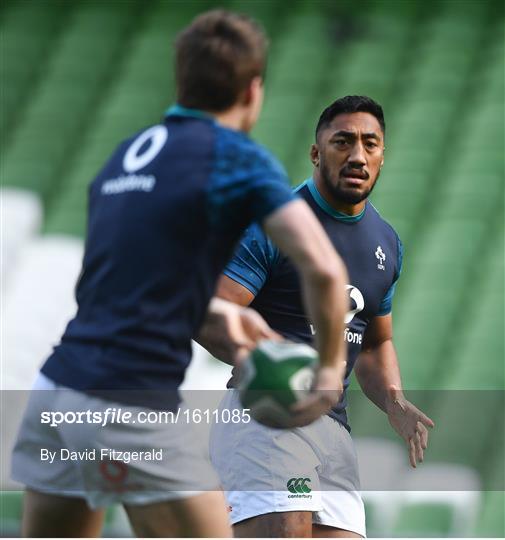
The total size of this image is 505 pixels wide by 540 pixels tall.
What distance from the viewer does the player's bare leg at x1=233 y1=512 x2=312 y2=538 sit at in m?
4.46

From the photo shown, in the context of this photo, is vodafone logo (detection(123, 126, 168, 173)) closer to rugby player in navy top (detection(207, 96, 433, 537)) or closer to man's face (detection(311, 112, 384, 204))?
rugby player in navy top (detection(207, 96, 433, 537))

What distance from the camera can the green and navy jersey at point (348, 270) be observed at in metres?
4.52

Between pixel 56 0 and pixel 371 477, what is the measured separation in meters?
8.74

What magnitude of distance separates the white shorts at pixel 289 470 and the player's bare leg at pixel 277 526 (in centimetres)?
2

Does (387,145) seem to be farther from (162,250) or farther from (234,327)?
(162,250)

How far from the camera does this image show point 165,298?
10.1 ft

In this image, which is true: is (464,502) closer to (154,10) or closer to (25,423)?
(25,423)

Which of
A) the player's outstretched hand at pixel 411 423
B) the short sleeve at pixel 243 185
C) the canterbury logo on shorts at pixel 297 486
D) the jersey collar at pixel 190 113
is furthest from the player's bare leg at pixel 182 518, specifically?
the player's outstretched hand at pixel 411 423

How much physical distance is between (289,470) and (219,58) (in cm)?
180

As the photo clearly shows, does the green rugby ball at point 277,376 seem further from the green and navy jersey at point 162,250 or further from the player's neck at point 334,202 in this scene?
the player's neck at point 334,202

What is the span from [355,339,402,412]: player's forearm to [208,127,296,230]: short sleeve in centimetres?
189

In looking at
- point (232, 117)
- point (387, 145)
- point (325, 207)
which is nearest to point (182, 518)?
point (232, 117)

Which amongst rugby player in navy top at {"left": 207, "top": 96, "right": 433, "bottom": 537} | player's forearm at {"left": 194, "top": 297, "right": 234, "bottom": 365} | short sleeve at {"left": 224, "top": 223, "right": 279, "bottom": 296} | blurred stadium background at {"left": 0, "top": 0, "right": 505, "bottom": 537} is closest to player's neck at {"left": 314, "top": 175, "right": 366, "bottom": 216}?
rugby player in navy top at {"left": 207, "top": 96, "right": 433, "bottom": 537}

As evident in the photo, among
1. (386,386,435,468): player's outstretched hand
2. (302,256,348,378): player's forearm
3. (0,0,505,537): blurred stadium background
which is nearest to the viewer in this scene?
(302,256,348,378): player's forearm
